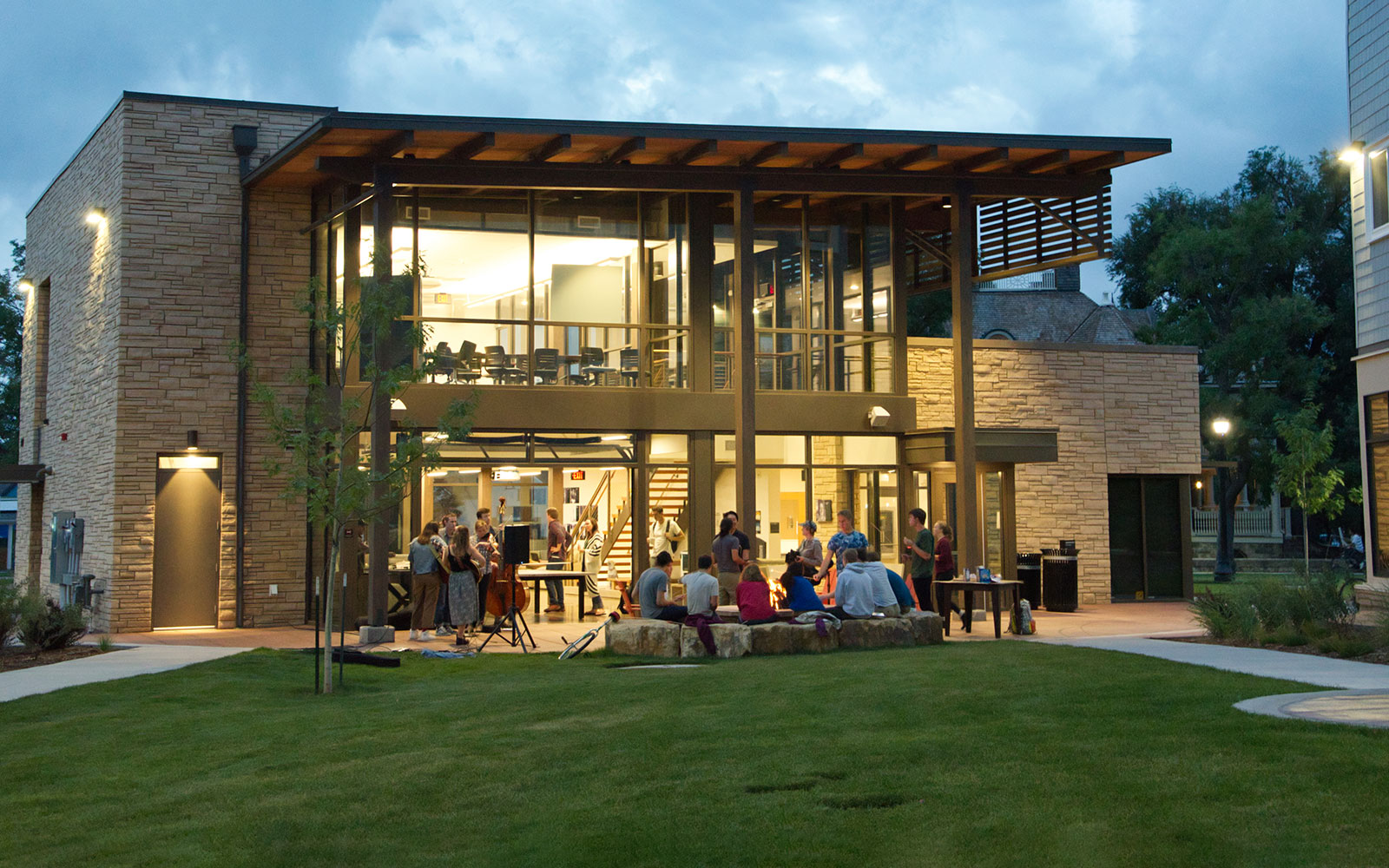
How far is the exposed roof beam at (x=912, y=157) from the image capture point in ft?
61.6

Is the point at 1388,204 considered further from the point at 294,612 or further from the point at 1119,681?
the point at 294,612

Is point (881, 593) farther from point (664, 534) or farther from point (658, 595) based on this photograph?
point (664, 534)

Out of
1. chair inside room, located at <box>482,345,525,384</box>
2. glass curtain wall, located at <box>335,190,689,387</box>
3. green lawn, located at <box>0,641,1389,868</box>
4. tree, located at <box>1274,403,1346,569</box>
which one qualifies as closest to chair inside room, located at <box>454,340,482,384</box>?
glass curtain wall, located at <box>335,190,689,387</box>

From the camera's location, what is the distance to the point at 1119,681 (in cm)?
995

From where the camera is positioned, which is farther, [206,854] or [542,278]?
[542,278]

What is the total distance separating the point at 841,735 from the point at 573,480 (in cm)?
1187

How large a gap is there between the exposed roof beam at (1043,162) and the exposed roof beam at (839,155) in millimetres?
2757

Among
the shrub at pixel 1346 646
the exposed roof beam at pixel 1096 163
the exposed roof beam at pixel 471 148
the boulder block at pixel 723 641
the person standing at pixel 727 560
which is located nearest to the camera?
the shrub at pixel 1346 646

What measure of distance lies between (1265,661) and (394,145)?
12285mm

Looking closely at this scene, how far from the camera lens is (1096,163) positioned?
1997 cm

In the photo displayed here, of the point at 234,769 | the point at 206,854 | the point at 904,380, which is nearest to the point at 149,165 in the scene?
the point at 904,380

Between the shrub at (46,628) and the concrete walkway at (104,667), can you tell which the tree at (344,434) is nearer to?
the concrete walkway at (104,667)

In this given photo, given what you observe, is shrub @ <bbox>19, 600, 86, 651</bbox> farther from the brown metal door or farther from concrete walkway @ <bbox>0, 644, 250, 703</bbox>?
the brown metal door

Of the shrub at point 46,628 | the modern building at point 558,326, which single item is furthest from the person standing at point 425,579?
the shrub at point 46,628
